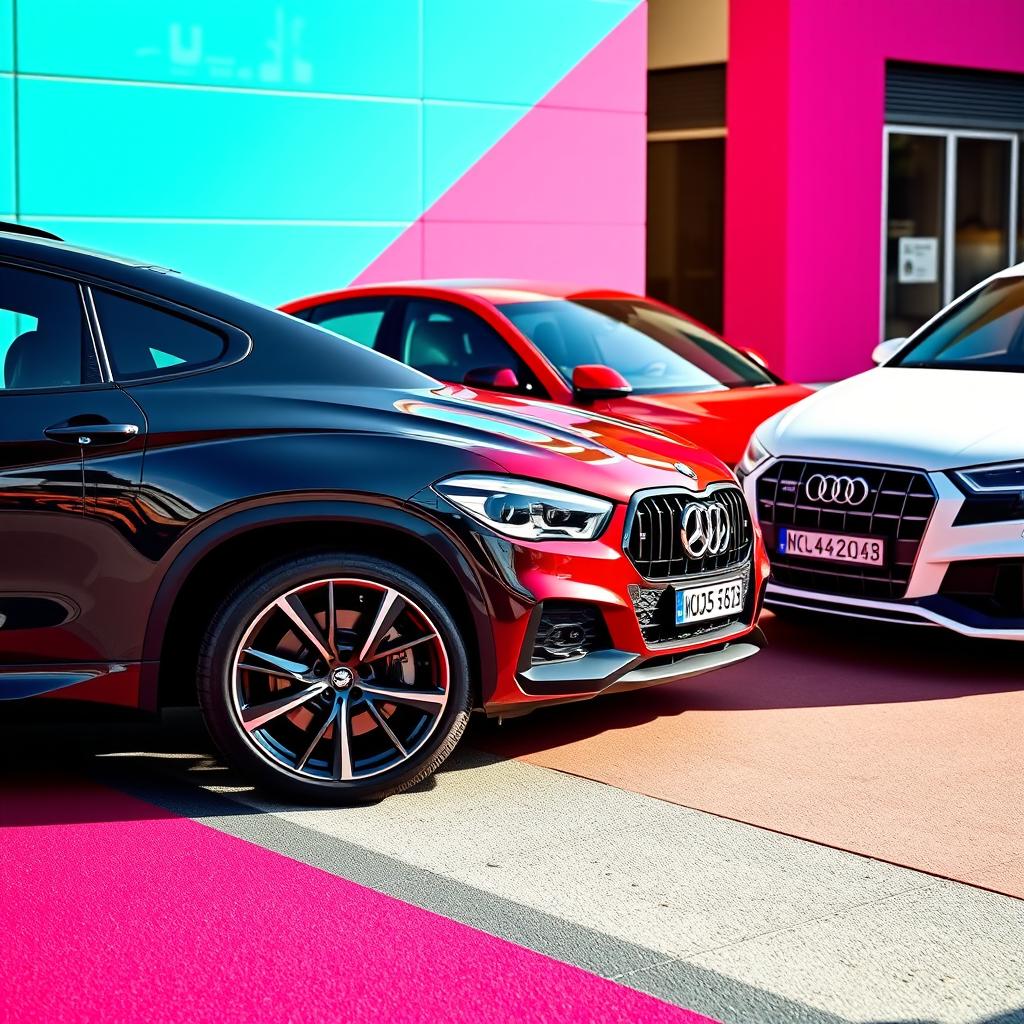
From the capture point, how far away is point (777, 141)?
17.9 metres

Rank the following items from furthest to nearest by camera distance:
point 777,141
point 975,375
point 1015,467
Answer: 1. point 777,141
2. point 975,375
3. point 1015,467

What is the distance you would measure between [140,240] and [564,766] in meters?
8.99

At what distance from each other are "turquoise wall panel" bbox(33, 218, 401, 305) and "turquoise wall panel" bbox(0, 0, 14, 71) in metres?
1.20

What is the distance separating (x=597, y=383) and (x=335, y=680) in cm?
343

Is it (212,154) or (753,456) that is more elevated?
(212,154)

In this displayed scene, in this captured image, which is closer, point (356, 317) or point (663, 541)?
point (663, 541)

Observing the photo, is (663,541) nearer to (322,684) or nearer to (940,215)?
(322,684)

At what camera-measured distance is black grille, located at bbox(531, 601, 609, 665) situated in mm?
4953

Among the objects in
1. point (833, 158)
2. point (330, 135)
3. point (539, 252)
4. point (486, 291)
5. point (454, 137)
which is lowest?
point (486, 291)

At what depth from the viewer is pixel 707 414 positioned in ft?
27.5

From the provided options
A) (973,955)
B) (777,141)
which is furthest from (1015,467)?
(777,141)

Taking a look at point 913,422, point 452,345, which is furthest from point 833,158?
point 913,422

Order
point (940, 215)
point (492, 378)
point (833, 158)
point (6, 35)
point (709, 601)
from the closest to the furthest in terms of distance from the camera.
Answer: point (709, 601), point (492, 378), point (6, 35), point (833, 158), point (940, 215)

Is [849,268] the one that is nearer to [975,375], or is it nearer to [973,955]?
[975,375]
